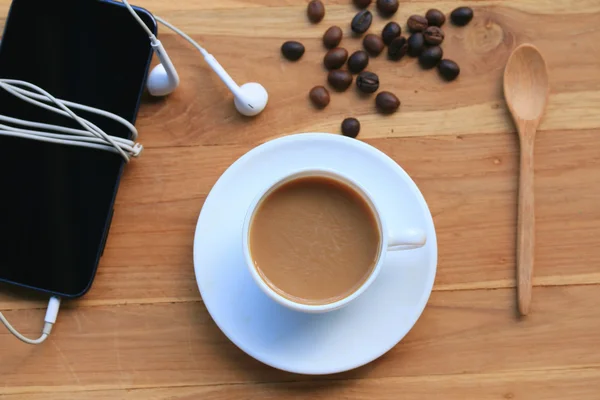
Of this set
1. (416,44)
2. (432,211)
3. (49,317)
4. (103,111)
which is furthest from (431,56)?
(49,317)

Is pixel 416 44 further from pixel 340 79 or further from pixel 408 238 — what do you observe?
pixel 408 238

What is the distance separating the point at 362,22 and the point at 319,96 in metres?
0.15

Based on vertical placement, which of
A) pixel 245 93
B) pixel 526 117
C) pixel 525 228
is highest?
pixel 245 93

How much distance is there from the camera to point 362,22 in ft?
3.44

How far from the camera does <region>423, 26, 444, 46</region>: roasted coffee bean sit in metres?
1.04

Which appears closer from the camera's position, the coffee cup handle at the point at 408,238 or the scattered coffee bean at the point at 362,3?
the coffee cup handle at the point at 408,238

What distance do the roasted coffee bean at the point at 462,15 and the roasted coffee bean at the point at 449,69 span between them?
0.24 feet

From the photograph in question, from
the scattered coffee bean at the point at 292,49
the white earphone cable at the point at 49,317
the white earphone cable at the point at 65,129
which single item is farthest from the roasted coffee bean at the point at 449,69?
the white earphone cable at the point at 49,317

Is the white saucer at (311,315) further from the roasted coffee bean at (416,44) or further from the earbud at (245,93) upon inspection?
the roasted coffee bean at (416,44)

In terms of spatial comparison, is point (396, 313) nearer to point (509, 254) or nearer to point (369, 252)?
point (369, 252)

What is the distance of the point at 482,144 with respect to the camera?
104cm

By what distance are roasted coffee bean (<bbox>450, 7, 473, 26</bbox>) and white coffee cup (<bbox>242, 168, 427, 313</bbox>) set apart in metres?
0.39

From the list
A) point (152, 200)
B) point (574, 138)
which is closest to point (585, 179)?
point (574, 138)

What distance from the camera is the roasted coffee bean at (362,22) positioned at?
1.05 metres
